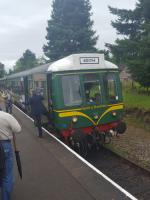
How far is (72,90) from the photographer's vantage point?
37.7ft

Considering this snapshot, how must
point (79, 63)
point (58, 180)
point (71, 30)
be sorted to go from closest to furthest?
point (58, 180) → point (79, 63) → point (71, 30)

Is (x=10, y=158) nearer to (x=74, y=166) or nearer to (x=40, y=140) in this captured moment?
(x=74, y=166)

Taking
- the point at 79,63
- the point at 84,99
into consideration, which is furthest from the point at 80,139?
the point at 79,63

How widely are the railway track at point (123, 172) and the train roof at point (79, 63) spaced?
287 cm

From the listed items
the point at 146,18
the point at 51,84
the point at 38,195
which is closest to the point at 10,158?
the point at 38,195

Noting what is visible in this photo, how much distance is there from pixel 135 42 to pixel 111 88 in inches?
394

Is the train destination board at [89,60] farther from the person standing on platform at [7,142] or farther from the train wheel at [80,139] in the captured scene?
the person standing on platform at [7,142]

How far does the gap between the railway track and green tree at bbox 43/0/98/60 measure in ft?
107

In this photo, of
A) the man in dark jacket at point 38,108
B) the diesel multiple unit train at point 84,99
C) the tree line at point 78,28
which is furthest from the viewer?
the tree line at point 78,28

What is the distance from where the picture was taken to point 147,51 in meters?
18.7

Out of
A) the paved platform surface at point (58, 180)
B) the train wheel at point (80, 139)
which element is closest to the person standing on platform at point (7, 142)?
the paved platform surface at point (58, 180)

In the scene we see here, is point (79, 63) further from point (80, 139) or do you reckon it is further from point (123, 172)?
point (123, 172)

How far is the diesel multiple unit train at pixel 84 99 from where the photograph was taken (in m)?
11.3

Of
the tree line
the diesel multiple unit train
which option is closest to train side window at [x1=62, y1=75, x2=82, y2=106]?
the diesel multiple unit train
